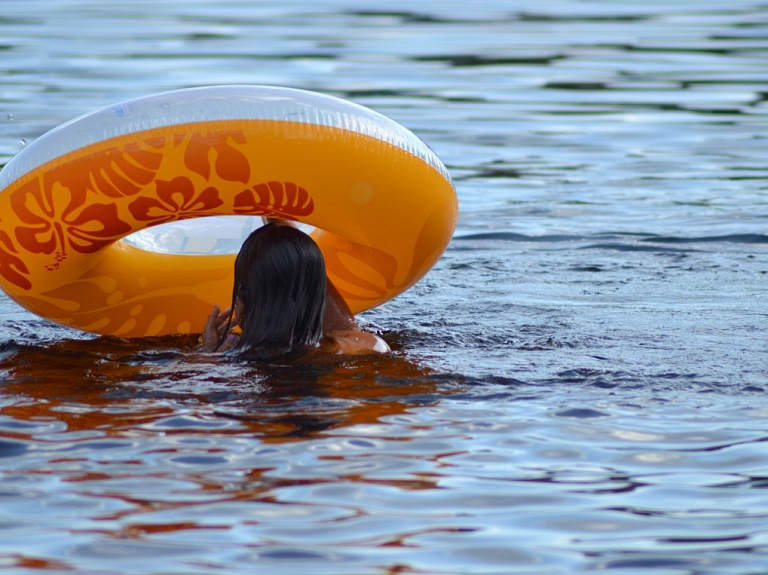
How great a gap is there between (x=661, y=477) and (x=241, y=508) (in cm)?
117

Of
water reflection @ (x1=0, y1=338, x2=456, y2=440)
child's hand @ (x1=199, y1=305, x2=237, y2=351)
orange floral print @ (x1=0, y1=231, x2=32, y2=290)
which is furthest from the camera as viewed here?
child's hand @ (x1=199, y1=305, x2=237, y2=351)

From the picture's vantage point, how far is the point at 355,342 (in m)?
4.61

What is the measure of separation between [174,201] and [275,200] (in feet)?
1.16

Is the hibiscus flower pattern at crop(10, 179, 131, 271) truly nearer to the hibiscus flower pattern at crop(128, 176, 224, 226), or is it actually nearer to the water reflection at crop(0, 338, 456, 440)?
the hibiscus flower pattern at crop(128, 176, 224, 226)

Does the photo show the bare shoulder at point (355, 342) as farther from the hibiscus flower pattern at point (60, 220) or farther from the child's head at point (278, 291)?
the hibiscus flower pattern at point (60, 220)

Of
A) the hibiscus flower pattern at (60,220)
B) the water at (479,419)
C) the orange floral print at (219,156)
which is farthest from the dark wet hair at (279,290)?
the hibiscus flower pattern at (60,220)

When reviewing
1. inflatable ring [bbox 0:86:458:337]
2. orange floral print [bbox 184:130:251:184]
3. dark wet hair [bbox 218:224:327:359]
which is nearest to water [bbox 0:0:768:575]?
dark wet hair [bbox 218:224:327:359]

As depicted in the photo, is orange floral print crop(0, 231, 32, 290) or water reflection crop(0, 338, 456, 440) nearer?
water reflection crop(0, 338, 456, 440)

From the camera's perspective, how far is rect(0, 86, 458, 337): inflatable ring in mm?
4262

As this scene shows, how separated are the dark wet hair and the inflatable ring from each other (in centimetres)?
21

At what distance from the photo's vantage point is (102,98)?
12758mm

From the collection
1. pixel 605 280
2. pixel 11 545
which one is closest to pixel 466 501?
pixel 11 545

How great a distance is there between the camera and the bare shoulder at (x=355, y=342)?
456 centimetres

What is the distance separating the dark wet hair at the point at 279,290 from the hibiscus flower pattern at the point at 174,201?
0.22m
